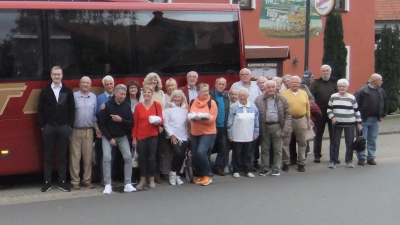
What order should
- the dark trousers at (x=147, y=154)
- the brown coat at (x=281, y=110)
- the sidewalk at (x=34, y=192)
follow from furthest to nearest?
the brown coat at (x=281, y=110)
the dark trousers at (x=147, y=154)
the sidewalk at (x=34, y=192)

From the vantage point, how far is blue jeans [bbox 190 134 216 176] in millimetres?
10250

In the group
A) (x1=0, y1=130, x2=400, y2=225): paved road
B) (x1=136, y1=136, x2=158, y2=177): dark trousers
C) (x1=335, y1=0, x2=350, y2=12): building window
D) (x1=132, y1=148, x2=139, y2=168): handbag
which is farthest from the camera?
(x1=335, y1=0, x2=350, y2=12): building window

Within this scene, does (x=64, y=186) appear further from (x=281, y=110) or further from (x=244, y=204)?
(x=281, y=110)

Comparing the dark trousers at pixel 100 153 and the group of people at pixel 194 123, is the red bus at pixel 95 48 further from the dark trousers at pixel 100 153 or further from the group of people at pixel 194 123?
the dark trousers at pixel 100 153

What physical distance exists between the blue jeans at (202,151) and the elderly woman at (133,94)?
110 centimetres

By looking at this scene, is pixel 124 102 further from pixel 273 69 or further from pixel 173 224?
pixel 273 69

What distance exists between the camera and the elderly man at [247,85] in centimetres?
1104

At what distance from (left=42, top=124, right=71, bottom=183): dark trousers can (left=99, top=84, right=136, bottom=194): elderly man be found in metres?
0.57

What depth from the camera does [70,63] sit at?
390 inches

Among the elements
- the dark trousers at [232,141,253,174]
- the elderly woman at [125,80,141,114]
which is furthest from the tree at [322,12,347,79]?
the elderly woman at [125,80,141,114]

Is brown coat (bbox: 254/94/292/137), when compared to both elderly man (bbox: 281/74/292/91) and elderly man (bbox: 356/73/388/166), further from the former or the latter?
elderly man (bbox: 356/73/388/166)

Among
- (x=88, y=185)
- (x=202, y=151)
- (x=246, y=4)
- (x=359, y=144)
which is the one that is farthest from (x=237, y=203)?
(x=246, y=4)

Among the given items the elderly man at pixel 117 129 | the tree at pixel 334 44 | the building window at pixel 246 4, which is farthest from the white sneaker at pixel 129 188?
the tree at pixel 334 44

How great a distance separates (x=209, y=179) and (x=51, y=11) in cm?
364
